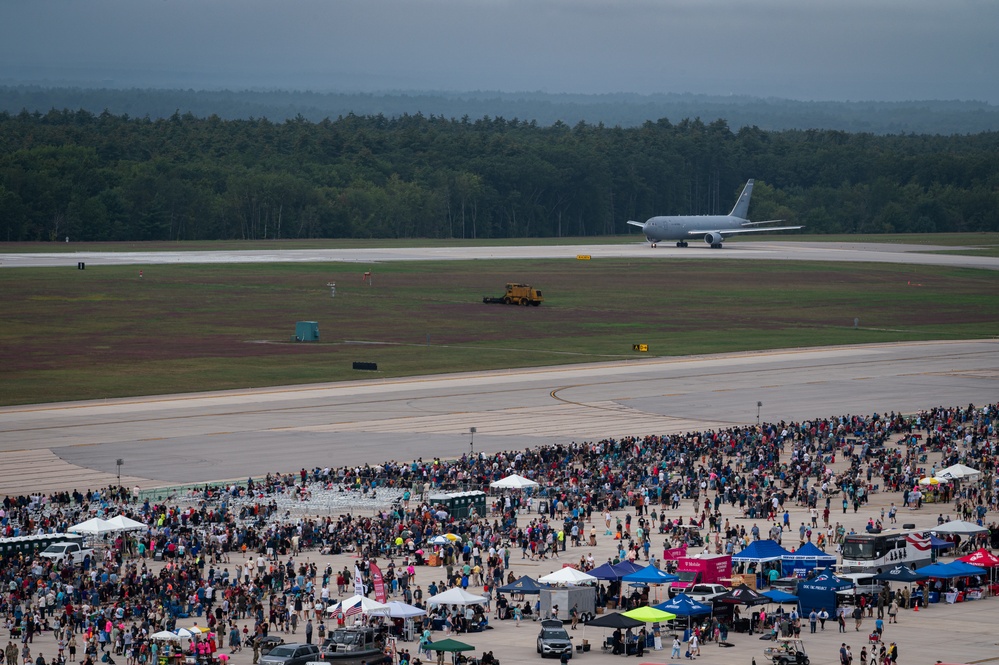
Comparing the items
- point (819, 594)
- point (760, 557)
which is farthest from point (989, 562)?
point (760, 557)

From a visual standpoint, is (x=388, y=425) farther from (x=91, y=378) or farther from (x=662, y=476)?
(x=91, y=378)

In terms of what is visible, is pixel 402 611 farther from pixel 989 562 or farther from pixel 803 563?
pixel 989 562

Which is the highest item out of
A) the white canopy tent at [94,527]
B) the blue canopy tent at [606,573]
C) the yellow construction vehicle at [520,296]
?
the yellow construction vehicle at [520,296]

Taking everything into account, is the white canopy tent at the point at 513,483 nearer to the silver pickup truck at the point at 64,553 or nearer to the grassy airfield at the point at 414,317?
the silver pickup truck at the point at 64,553

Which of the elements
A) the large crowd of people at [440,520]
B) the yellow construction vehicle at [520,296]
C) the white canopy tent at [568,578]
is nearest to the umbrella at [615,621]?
the white canopy tent at [568,578]

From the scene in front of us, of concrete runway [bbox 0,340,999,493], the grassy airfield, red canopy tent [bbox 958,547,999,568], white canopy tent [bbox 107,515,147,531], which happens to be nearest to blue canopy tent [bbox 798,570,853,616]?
red canopy tent [bbox 958,547,999,568]

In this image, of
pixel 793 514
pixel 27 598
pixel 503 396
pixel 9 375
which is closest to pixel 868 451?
pixel 793 514

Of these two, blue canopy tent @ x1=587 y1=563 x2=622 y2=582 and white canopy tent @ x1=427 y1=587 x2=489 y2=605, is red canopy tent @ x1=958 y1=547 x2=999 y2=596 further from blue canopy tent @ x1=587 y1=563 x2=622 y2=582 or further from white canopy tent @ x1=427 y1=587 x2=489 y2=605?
white canopy tent @ x1=427 y1=587 x2=489 y2=605
